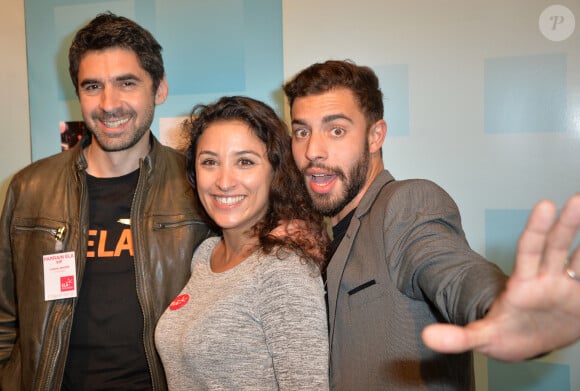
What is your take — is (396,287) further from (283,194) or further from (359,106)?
(359,106)

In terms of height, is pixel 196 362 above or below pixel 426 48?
below

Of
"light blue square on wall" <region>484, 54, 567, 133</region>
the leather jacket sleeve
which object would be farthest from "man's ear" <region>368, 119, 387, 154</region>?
the leather jacket sleeve

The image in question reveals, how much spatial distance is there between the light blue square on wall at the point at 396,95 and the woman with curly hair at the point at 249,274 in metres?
0.92

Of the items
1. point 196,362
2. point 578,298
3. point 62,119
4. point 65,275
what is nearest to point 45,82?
point 62,119

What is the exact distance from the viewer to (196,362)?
132 centimetres

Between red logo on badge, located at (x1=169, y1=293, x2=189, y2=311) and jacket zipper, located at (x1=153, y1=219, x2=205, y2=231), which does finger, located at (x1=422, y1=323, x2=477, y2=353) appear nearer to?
red logo on badge, located at (x1=169, y1=293, x2=189, y2=311)

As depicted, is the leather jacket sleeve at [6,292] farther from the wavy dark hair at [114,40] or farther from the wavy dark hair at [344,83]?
the wavy dark hair at [344,83]

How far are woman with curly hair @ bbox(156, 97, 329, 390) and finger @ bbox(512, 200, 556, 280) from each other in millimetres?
621

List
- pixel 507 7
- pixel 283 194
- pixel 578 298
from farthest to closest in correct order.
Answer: pixel 507 7, pixel 283 194, pixel 578 298

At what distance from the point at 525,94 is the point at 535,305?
178 centimetres

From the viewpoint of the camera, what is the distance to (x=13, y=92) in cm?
286

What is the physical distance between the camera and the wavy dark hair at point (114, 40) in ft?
6.17

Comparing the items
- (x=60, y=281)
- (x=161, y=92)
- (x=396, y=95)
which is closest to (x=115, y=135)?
(x=161, y=92)

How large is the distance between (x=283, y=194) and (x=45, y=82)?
6.69 ft
